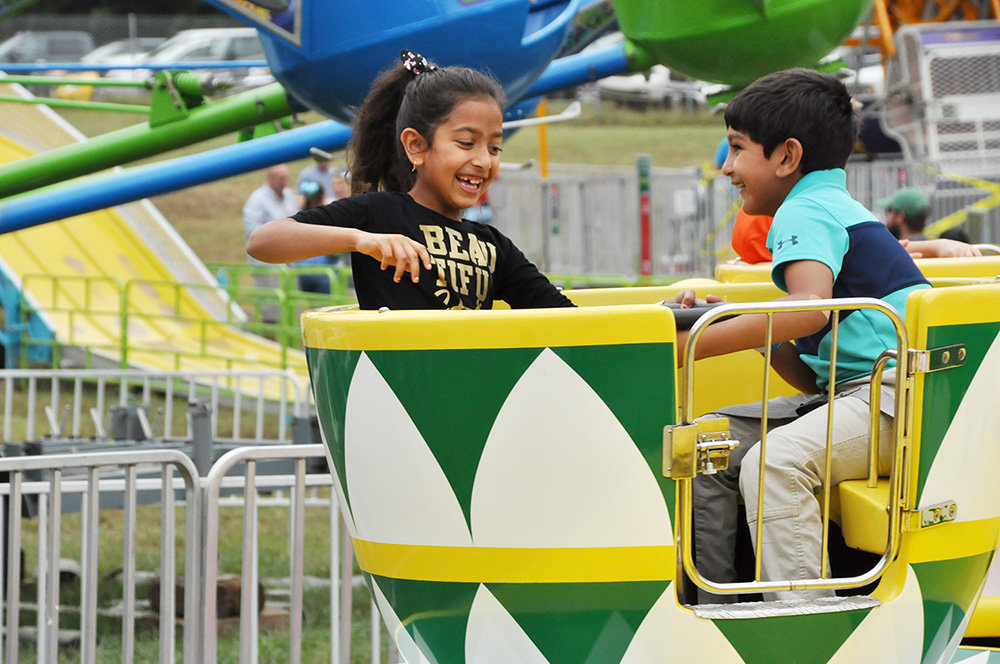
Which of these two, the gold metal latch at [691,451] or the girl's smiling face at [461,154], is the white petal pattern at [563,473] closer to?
the gold metal latch at [691,451]

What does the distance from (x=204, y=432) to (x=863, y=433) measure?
285cm

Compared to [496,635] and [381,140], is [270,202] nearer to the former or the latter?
[381,140]

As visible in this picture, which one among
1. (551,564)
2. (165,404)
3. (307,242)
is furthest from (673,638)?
(165,404)

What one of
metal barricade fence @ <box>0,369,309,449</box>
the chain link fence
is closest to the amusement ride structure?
metal barricade fence @ <box>0,369,309,449</box>

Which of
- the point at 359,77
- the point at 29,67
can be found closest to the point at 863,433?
the point at 359,77

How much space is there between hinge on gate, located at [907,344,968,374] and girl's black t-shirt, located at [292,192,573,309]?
72 centimetres

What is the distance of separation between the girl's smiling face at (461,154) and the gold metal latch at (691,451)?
0.68 meters

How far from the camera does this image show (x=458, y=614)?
1.88 metres

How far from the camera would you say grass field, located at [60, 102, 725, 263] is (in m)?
16.1

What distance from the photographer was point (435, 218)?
2289 mm

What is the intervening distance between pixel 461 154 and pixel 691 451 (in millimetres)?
763

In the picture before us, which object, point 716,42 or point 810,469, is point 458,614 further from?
point 716,42

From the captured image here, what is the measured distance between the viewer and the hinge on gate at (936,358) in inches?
74.9

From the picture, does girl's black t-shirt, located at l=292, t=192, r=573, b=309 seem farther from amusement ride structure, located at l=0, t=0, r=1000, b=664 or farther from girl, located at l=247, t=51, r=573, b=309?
amusement ride structure, located at l=0, t=0, r=1000, b=664
